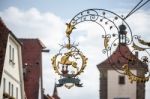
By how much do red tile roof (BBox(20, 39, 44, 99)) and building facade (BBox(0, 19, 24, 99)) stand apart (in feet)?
12.5

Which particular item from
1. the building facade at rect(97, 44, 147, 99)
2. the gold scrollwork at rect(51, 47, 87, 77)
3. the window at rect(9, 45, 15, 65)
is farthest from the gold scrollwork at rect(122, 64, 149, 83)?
the building facade at rect(97, 44, 147, 99)

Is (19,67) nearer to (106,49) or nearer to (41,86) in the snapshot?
(41,86)

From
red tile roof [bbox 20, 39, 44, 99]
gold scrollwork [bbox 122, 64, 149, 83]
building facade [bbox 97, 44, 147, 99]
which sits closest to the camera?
gold scrollwork [bbox 122, 64, 149, 83]

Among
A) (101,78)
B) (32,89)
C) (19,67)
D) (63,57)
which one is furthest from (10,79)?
(101,78)

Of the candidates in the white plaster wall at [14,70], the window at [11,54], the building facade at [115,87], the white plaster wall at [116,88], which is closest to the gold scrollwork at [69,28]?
the white plaster wall at [14,70]

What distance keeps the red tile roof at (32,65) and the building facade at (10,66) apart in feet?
12.5

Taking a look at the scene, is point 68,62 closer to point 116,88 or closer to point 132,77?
point 132,77

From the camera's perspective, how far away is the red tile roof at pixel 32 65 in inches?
1764

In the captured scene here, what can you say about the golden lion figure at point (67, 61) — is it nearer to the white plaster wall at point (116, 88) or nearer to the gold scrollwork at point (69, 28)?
the gold scrollwork at point (69, 28)

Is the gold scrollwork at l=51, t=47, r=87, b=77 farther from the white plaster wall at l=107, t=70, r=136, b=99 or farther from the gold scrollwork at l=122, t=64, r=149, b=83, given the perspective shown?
the white plaster wall at l=107, t=70, r=136, b=99

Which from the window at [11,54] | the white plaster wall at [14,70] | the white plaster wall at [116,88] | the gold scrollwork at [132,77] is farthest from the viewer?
the white plaster wall at [116,88]

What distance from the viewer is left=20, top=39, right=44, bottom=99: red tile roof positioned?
147 feet

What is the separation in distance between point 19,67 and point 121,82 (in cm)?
3196

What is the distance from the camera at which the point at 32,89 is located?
1764 inches
